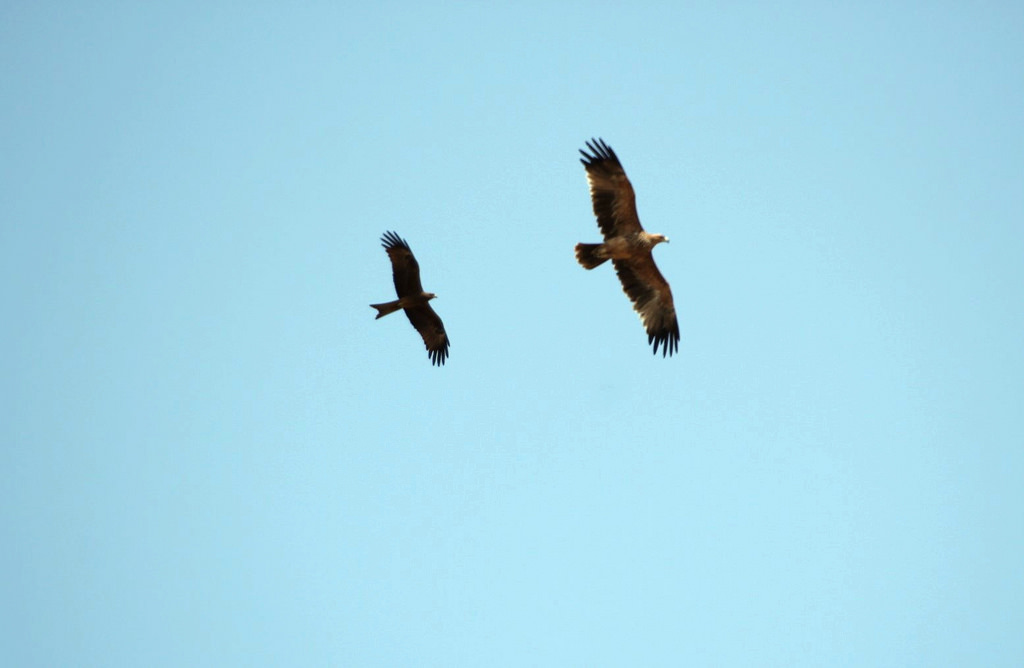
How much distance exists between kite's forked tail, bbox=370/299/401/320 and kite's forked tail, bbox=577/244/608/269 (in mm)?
5038

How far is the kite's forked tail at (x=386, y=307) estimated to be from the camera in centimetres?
2902

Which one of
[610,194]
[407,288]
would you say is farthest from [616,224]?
[407,288]

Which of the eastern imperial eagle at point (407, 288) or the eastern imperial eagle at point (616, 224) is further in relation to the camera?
the eastern imperial eagle at point (407, 288)

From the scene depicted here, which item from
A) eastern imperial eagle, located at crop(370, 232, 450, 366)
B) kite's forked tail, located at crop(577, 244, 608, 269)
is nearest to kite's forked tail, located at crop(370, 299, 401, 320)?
eastern imperial eagle, located at crop(370, 232, 450, 366)

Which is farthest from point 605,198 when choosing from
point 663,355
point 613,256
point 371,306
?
point 371,306

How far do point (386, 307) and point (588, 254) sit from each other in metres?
5.23

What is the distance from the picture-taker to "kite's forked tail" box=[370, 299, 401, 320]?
95.2ft

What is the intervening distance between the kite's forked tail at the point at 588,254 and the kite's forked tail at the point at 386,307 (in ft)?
16.5

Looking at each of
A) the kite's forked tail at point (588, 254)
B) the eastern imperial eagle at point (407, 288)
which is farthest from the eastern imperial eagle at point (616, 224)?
the eastern imperial eagle at point (407, 288)

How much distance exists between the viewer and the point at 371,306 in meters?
28.9

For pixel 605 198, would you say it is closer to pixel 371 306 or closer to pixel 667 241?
pixel 667 241

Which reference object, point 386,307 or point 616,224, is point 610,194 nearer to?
point 616,224

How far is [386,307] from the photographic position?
1147 inches

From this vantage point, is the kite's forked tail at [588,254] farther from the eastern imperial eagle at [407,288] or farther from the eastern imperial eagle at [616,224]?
the eastern imperial eagle at [407,288]
